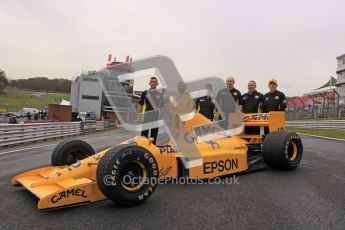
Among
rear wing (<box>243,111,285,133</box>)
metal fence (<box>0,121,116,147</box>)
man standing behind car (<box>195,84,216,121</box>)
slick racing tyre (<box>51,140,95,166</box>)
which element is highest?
man standing behind car (<box>195,84,216,121</box>)

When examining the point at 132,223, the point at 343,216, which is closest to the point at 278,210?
the point at 343,216

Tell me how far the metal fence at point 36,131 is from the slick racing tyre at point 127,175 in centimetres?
1041

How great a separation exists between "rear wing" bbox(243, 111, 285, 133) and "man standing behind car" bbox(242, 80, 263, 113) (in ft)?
1.82

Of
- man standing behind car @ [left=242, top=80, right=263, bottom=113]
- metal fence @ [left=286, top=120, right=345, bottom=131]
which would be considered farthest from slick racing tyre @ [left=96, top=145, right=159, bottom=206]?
metal fence @ [left=286, top=120, right=345, bottom=131]

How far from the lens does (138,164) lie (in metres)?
4.89

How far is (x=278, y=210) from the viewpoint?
4.52 m

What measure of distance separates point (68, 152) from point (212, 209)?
9.11 ft

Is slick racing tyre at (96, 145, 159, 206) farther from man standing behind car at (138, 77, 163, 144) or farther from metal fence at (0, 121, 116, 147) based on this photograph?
metal fence at (0, 121, 116, 147)

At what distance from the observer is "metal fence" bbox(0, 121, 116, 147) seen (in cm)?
1406

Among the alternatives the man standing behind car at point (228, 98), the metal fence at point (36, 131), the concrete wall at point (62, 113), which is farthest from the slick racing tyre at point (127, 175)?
the concrete wall at point (62, 113)

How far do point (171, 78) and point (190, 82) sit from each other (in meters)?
0.63

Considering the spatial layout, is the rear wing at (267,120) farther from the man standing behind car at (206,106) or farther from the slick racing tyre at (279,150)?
the man standing behind car at (206,106)

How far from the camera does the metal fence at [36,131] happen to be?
46.1 feet

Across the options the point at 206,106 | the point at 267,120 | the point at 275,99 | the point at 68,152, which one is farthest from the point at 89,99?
the point at 68,152
